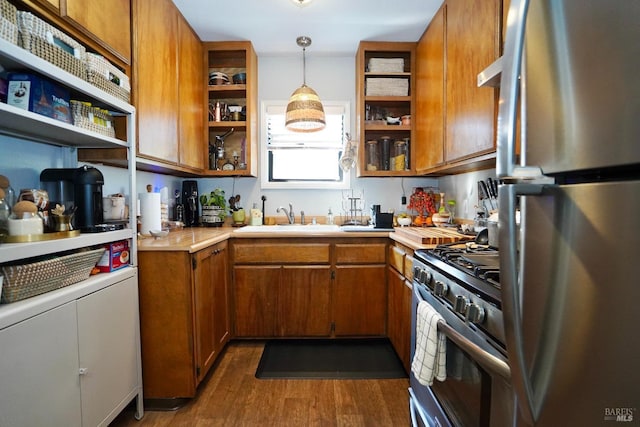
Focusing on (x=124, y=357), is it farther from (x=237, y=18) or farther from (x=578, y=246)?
(x=237, y=18)

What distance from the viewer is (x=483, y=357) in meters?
0.78

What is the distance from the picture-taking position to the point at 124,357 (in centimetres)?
142

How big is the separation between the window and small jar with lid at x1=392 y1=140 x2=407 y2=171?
0.48 meters

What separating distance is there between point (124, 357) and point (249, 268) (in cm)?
100

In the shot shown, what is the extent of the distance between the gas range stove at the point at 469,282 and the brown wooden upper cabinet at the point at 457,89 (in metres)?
0.61

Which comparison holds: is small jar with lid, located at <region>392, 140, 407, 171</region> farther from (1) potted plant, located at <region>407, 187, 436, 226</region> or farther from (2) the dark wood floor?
(2) the dark wood floor

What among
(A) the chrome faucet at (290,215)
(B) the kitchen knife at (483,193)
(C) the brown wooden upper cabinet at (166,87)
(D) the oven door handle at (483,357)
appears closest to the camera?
(D) the oven door handle at (483,357)

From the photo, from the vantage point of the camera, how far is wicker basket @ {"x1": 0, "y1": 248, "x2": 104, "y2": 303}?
3.09 ft

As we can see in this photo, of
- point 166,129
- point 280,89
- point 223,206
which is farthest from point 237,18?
point 223,206

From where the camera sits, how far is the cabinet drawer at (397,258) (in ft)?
6.57

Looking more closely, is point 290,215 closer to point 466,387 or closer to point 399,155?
point 399,155

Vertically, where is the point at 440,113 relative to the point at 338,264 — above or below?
above

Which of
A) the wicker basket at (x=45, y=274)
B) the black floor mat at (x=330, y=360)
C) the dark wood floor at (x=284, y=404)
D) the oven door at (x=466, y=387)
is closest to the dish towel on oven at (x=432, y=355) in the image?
the oven door at (x=466, y=387)

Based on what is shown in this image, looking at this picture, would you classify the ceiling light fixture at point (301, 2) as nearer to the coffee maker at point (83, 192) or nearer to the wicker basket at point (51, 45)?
the wicker basket at point (51, 45)
